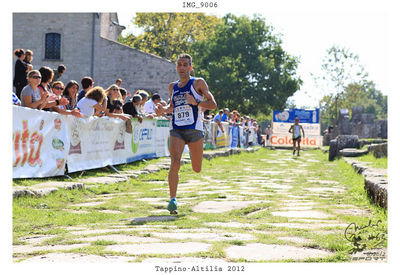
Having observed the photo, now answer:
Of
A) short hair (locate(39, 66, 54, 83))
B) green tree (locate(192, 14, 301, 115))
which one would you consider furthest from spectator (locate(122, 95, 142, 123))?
green tree (locate(192, 14, 301, 115))

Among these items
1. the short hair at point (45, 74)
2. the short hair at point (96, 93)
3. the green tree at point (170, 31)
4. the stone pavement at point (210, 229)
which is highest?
the green tree at point (170, 31)

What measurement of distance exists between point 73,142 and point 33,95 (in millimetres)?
1274

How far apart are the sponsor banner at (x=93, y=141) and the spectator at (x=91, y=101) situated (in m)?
0.17

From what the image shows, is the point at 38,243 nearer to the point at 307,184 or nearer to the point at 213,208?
the point at 213,208

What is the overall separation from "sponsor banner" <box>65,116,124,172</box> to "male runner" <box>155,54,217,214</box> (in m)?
3.39

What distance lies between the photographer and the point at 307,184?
9797 millimetres

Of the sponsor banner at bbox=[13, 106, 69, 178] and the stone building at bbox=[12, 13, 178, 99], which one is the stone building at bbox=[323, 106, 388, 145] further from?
the sponsor banner at bbox=[13, 106, 69, 178]

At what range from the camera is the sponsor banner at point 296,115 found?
111 feet

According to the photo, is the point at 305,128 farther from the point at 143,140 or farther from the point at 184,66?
the point at 184,66

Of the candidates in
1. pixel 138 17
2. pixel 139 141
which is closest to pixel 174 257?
pixel 139 141

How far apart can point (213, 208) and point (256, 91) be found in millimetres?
41208

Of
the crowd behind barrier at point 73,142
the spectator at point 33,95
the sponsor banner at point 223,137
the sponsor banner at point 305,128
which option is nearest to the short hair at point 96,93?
the crowd behind barrier at point 73,142

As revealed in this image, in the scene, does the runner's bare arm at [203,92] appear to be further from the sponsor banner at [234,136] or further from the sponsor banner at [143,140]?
the sponsor banner at [234,136]

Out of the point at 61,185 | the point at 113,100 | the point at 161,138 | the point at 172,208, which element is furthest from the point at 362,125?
the point at 172,208
